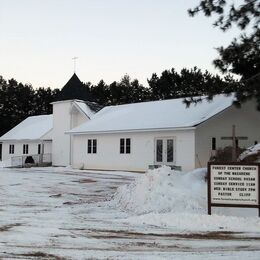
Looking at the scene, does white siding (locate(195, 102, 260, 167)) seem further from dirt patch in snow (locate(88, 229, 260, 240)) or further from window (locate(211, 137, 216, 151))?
dirt patch in snow (locate(88, 229, 260, 240))

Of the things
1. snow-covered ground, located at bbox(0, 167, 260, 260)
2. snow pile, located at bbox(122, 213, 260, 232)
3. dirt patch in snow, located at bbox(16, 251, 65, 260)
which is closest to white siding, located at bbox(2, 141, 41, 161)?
snow-covered ground, located at bbox(0, 167, 260, 260)

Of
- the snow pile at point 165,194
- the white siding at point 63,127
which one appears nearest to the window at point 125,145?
the white siding at point 63,127

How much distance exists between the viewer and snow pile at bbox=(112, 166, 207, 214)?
45.1 feet

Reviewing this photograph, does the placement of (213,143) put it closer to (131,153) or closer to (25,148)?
(131,153)

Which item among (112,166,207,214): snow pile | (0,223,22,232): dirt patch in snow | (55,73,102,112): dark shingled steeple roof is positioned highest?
(55,73,102,112): dark shingled steeple roof

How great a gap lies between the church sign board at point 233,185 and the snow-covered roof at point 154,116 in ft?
51.4

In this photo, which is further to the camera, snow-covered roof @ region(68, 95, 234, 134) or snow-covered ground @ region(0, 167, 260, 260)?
snow-covered roof @ region(68, 95, 234, 134)

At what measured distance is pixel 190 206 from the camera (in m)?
13.7

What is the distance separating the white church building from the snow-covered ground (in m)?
12.6

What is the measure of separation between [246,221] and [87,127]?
26.5 meters

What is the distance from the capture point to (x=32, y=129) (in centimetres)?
5147

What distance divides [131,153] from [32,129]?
20.4 m

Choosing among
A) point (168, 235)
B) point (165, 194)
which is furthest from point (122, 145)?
point (168, 235)

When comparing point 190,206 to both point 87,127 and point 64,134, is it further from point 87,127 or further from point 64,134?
point 64,134
